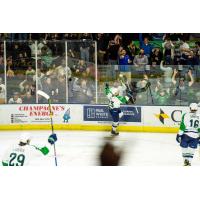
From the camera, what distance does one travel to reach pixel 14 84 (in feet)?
29.7

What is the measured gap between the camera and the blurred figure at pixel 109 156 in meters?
7.90

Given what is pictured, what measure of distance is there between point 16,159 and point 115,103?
6.54 feet

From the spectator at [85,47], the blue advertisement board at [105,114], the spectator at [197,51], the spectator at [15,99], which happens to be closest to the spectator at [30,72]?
the spectator at [15,99]

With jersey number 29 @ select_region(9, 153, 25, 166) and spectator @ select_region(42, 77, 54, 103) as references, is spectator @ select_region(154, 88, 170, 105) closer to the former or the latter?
spectator @ select_region(42, 77, 54, 103)

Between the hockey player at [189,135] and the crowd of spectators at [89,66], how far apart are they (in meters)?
0.85

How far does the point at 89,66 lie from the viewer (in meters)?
9.30

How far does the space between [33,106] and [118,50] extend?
1.41m

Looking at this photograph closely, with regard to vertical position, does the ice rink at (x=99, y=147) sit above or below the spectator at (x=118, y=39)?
below

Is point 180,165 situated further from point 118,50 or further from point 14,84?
point 14,84

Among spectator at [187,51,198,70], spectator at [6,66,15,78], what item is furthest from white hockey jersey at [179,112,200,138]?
spectator at [6,66,15,78]

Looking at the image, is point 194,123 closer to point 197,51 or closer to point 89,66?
point 197,51

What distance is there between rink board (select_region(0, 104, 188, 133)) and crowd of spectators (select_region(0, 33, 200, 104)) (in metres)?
0.12

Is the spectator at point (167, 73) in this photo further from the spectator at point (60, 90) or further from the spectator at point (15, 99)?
the spectator at point (15, 99)
